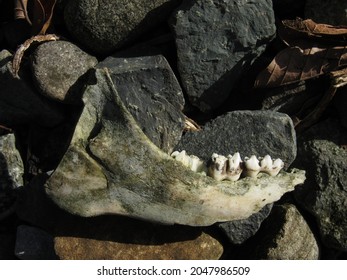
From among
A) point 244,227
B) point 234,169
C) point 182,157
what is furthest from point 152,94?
point 244,227

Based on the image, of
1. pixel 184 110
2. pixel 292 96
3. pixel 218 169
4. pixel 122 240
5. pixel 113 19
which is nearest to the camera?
pixel 218 169

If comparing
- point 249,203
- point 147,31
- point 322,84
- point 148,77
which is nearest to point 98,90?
point 148,77

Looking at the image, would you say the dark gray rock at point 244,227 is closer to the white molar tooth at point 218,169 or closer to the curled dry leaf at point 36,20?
the white molar tooth at point 218,169

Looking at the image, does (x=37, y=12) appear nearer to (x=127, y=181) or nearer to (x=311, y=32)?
(x=127, y=181)

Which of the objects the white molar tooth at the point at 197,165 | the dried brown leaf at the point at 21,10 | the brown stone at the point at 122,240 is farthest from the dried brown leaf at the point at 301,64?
the dried brown leaf at the point at 21,10

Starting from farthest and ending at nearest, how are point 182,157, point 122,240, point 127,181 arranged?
1. point 122,240
2. point 182,157
3. point 127,181

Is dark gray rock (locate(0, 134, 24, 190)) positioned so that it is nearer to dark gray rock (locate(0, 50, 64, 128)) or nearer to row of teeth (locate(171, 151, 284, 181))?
dark gray rock (locate(0, 50, 64, 128))
